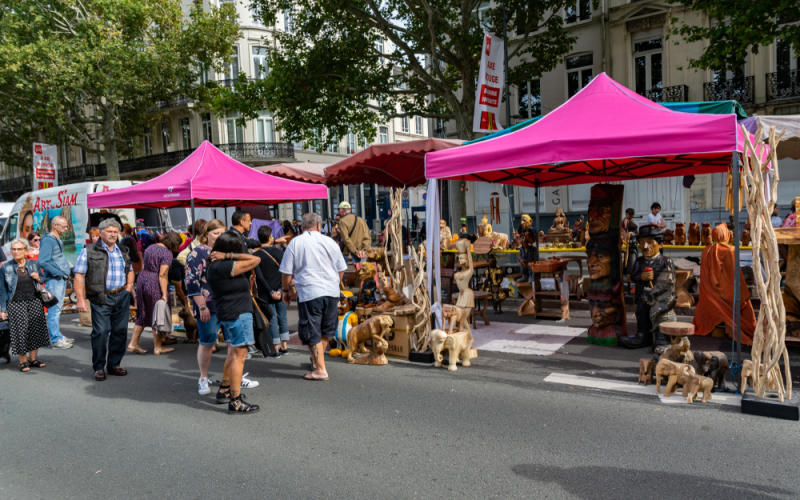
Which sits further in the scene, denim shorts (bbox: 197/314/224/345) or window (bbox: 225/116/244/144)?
window (bbox: 225/116/244/144)

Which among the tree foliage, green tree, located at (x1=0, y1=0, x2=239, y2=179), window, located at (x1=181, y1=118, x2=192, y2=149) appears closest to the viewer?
the tree foliage

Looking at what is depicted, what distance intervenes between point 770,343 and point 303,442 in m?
3.97

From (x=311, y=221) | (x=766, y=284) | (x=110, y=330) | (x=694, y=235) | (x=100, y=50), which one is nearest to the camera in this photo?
(x=766, y=284)

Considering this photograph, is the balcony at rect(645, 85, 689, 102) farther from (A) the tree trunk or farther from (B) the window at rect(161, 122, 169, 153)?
(B) the window at rect(161, 122, 169, 153)

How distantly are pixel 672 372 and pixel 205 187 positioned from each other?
6.91 metres

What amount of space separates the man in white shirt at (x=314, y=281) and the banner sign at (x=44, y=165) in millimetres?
14239

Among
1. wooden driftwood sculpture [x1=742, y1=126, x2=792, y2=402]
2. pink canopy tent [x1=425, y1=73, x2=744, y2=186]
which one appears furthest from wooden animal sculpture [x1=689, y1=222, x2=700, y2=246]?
wooden driftwood sculpture [x1=742, y1=126, x2=792, y2=402]

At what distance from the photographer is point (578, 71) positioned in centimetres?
→ 2230

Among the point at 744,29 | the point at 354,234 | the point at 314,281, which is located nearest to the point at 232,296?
the point at 314,281

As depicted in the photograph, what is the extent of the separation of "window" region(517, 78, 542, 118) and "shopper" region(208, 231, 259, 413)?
20.3 meters

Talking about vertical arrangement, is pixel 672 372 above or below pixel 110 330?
below

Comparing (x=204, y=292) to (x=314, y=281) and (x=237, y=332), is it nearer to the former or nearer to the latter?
(x=237, y=332)

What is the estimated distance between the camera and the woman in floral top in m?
5.63

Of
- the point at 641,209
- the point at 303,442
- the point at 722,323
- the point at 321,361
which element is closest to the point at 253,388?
the point at 321,361
